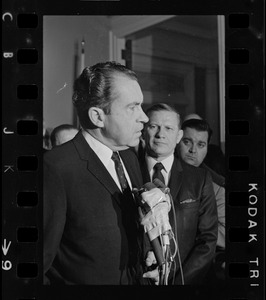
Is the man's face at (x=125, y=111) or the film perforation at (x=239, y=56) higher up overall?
the film perforation at (x=239, y=56)

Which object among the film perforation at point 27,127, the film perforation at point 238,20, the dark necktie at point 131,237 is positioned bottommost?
the dark necktie at point 131,237

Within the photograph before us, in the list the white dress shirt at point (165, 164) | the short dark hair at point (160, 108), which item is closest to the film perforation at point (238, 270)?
the white dress shirt at point (165, 164)

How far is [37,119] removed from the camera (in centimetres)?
115

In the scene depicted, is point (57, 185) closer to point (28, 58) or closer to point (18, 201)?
point (18, 201)

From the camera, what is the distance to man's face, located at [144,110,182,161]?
1.16 meters

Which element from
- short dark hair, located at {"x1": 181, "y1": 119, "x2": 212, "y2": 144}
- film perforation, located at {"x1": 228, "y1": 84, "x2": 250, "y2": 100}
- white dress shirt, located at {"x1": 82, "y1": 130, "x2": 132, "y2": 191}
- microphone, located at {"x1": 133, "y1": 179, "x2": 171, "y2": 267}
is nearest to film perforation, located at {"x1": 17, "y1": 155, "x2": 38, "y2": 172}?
white dress shirt, located at {"x1": 82, "y1": 130, "x2": 132, "y2": 191}

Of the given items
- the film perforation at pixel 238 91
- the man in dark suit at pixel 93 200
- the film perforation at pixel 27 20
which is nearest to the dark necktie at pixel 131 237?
the man in dark suit at pixel 93 200

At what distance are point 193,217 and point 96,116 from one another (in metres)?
0.31

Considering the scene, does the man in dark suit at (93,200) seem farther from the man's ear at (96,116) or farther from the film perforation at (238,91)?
the film perforation at (238,91)

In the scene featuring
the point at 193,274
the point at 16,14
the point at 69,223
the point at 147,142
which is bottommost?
the point at 193,274

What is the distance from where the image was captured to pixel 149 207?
114cm

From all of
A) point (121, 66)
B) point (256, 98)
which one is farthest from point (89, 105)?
point (256, 98)

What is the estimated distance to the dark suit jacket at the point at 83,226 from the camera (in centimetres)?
113

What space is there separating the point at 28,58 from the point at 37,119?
5.3 inches
